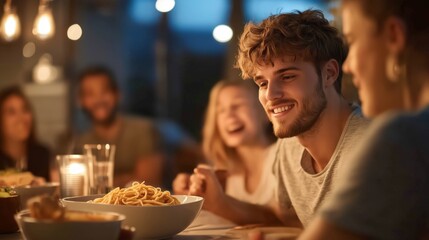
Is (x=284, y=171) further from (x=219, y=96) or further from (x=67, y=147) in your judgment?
(x=67, y=147)

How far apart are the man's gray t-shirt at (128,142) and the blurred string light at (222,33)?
5.23 feet

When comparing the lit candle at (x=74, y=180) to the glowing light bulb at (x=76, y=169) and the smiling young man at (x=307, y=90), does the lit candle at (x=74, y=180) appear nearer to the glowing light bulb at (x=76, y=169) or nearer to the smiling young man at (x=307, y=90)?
the glowing light bulb at (x=76, y=169)

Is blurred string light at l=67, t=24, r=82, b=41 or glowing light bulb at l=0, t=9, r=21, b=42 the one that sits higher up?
blurred string light at l=67, t=24, r=82, b=41

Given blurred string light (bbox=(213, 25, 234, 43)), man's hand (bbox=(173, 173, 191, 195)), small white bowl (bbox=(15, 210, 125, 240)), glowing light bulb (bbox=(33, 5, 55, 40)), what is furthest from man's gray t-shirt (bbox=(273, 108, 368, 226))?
blurred string light (bbox=(213, 25, 234, 43))

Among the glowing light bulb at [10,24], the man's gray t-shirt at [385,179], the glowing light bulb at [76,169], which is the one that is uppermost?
the glowing light bulb at [10,24]

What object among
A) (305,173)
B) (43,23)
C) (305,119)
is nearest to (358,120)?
(305,119)

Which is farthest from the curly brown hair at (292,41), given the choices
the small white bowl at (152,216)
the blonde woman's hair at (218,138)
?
the blonde woman's hair at (218,138)

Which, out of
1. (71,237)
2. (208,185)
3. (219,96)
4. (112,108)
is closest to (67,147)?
(112,108)

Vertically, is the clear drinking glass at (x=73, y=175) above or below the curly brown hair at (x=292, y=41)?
below

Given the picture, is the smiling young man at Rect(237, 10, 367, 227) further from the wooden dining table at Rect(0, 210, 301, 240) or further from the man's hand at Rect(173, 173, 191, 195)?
the man's hand at Rect(173, 173, 191, 195)

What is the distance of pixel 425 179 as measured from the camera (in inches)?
43.7

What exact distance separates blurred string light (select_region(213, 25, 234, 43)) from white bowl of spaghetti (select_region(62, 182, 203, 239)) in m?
4.84

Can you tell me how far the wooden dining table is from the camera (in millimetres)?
1874

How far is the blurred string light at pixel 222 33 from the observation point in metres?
6.60
